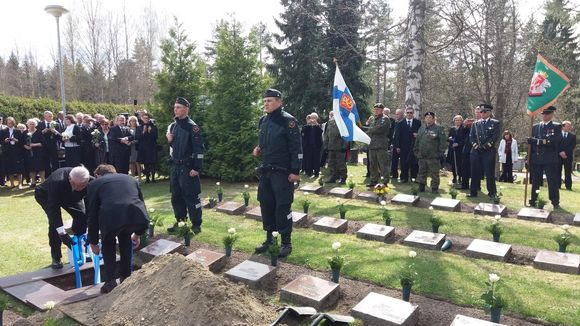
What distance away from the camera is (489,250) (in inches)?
231

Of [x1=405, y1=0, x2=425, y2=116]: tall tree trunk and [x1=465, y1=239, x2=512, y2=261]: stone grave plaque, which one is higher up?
[x1=405, y1=0, x2=425, y2=116]: tall tree trunk

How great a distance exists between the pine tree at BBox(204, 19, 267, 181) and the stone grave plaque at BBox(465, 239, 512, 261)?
750 centimetres

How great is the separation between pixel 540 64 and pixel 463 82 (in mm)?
10357

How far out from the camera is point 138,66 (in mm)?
39469

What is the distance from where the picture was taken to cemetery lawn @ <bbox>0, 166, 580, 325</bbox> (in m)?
4.62

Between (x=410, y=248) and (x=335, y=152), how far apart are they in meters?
5.56

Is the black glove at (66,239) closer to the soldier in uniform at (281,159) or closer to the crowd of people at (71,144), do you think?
the soldier in uniform at (281,159)

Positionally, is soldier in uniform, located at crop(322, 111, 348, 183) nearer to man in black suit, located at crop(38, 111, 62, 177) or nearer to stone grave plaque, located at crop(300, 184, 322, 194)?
stone grave plaque, located at crop(300, 184, 322, 194)

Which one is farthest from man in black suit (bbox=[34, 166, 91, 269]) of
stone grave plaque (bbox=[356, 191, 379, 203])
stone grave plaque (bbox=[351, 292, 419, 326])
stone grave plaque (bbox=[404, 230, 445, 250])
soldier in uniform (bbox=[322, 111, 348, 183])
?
soldier in uniform (bbox=[322, 111, 348, 183])

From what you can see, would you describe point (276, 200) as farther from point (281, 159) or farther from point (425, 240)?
point (425, 240)

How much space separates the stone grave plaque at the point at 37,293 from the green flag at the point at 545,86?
30.5 ft

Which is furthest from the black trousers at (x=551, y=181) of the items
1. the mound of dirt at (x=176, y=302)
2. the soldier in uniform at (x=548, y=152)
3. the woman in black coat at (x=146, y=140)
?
the woman in black coat at (x=146, y=140)

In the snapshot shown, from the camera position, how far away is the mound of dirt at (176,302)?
12.4ft

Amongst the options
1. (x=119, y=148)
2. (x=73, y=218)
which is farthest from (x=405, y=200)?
(x=119, y=148)
